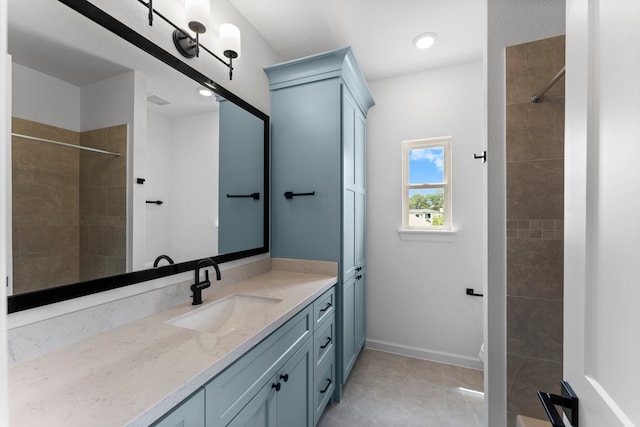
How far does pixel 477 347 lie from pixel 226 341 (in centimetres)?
233

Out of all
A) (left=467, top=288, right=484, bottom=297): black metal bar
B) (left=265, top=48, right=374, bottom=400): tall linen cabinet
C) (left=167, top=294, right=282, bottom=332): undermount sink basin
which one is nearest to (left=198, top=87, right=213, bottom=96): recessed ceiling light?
(left=265, top=48, right=374, bottom=400): tall linen cabinet

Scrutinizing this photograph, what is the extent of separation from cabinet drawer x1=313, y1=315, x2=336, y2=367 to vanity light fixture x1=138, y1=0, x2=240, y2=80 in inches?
66.5

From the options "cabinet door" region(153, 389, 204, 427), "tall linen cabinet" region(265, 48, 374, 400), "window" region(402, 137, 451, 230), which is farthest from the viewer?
"window" region(402, 137, 451, 230)

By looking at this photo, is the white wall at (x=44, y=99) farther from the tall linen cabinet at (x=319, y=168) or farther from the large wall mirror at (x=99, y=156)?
the tall linen cabinet at (x=319, y=168)

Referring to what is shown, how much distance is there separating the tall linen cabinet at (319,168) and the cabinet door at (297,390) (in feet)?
1.67

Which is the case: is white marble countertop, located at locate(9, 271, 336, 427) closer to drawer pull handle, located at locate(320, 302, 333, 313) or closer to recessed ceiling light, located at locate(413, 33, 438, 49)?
drawer pull handle, located at locate(320, 302, 333, 313)

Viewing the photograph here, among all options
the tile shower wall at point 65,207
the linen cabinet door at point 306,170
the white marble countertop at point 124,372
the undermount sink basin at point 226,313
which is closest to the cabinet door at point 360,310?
the linen cabinet door at point 306,170

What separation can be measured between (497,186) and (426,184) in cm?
120

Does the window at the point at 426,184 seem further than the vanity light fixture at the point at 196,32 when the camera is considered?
Yes

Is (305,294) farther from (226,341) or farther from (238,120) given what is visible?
(238,120)

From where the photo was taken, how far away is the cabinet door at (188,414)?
66 cm

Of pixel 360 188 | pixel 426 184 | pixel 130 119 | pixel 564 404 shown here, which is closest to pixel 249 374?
pixel 564 404

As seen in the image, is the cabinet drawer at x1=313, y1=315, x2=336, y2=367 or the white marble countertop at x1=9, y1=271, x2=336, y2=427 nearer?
the white marble countertop at x1=9, y1=271, x2=336, y2=427

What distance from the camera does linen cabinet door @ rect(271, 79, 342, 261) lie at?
1.91 metres
